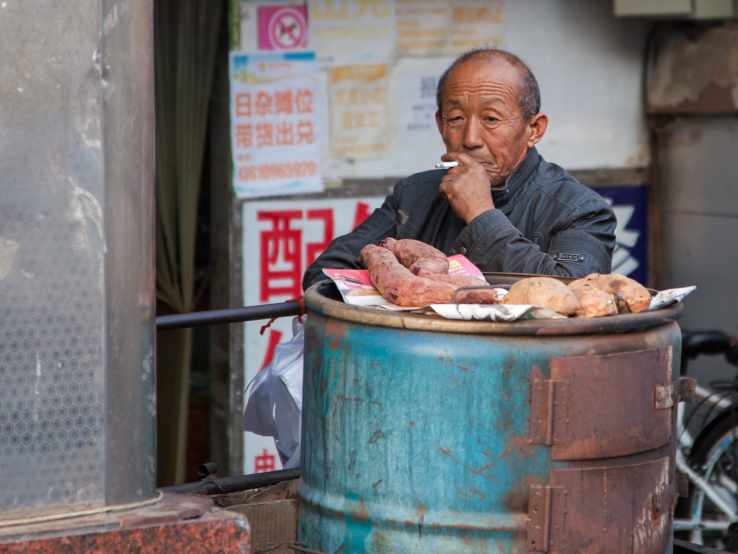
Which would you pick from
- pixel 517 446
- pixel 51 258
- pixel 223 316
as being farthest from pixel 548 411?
pixel 223 316

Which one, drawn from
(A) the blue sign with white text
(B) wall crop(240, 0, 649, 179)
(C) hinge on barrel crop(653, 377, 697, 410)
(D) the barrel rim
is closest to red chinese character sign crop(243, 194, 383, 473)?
(B) wall crop(240, 0, 649, 179)

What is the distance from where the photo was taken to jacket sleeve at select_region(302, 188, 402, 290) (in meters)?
2.68

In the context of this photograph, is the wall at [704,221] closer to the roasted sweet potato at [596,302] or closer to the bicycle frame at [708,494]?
the bicycle frame at [708,494]

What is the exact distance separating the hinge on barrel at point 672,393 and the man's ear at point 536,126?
1.04 metres

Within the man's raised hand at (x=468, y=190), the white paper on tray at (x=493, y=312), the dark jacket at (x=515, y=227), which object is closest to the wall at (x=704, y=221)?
the dark jacket at (x=515, y=227)

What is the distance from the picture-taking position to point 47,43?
1.62 m

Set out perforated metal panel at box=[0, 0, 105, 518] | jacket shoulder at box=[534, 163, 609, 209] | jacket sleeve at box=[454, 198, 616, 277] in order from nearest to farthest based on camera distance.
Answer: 1. perforated metal panel at box=[0, 0, 105, 518]
2. jacket sleeve at box=[454, 198, 616, 277]
3. jacket shoulder at box=[534, 163, 609, 209]

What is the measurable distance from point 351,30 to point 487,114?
201cm

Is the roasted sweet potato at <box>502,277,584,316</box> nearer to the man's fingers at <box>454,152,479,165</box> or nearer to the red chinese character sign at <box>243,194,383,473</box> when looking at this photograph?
the man's fingers at <box>454,152,479,165</box>

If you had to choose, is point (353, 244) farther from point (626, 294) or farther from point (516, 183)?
point (626, 294)

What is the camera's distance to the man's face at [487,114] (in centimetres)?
258

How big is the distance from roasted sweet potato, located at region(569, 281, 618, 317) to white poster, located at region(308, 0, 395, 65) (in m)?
2.87

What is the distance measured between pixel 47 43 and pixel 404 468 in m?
1.10

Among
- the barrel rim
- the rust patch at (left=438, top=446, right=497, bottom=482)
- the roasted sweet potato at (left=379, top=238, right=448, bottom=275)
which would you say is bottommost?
the rust patch at (left=438, top=446, right=497, bottom=482)
